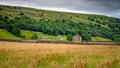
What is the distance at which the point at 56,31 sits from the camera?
319 ft

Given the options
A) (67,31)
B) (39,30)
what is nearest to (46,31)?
(39,30)

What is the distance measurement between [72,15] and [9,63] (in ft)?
508

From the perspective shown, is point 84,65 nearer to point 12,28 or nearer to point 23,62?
point 23,62

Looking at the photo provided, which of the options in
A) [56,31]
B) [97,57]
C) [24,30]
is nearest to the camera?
[97,57]

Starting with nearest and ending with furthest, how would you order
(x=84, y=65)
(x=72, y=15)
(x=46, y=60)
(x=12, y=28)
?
(x=84, y=65)
(x=46, y=60)
(x=12, y=28)
(x=72, y=15)

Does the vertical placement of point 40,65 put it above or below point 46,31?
above

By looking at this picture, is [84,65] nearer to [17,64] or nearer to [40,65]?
[40,65]

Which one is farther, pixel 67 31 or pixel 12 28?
pixel 67 31

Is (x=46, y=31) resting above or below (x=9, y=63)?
below

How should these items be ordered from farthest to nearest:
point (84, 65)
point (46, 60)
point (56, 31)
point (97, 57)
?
point (56, 31) → point (97, 57) → point (46, 60) → point (84, 65)

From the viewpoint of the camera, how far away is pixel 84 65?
6668 millimetres

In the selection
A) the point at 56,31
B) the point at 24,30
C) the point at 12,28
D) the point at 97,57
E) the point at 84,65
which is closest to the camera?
the point at 84,65

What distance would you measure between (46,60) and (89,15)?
518 ft

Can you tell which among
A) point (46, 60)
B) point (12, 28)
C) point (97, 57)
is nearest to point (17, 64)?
point (46, 60)
